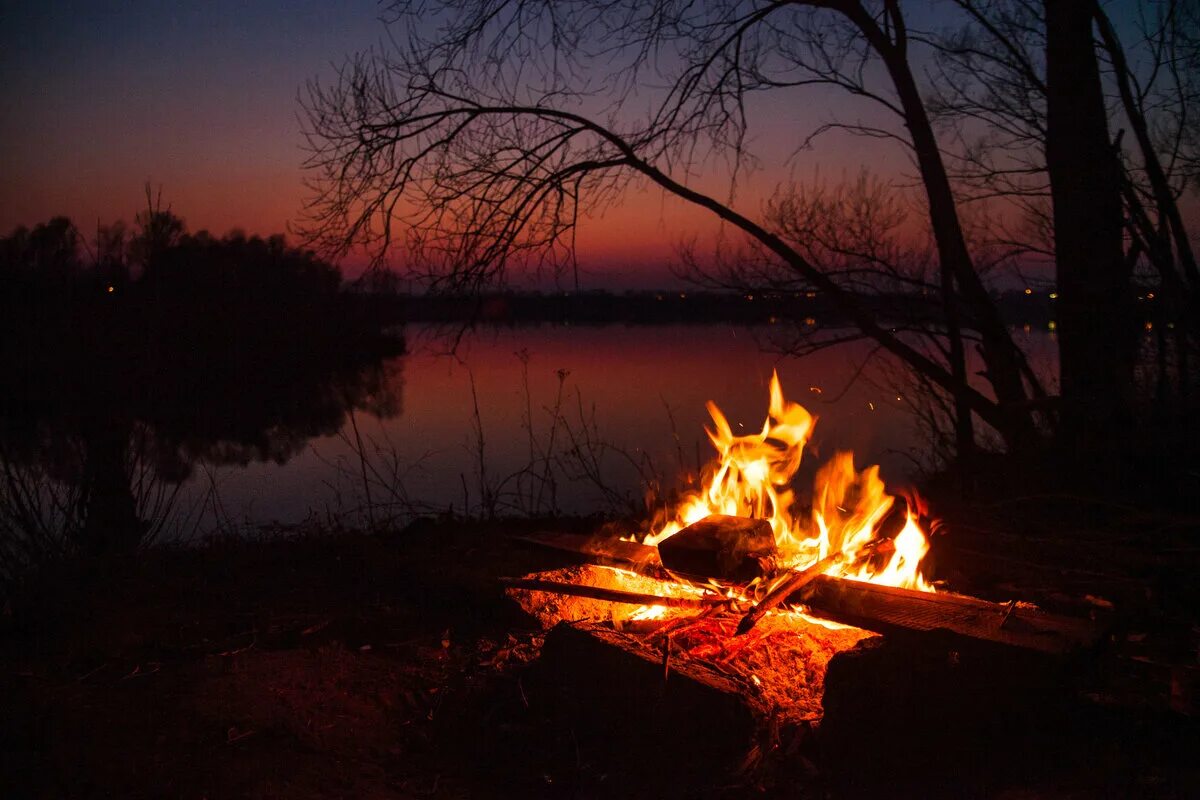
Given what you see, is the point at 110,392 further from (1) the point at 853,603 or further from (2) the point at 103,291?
(1) the point at 853,603

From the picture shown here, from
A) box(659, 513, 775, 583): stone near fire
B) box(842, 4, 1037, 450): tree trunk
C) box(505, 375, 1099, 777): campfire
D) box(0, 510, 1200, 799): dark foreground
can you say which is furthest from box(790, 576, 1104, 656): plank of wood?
box(842, 4, 1037, 450): tree trunk

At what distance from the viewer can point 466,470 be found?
10.8 meters

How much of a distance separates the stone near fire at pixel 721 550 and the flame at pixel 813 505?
13 cm

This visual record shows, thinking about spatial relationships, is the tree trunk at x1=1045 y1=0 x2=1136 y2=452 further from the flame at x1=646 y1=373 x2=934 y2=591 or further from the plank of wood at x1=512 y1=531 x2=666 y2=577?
the plank of wood at x1=512 y1=531 x2=666 y2=577

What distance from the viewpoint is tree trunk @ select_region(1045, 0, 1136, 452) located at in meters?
5.72

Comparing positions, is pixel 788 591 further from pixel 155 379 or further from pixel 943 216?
pixel 155 379

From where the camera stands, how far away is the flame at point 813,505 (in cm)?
372

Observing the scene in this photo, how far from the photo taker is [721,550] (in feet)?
11.7

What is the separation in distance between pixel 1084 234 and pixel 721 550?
3917 millimetres

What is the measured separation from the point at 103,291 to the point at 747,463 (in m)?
5.48

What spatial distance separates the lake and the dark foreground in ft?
5.55

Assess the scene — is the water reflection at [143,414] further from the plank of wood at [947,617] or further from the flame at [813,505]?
the plank of wood at [947,617]

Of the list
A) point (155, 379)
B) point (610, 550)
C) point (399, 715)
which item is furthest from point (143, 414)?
point (399, 715)

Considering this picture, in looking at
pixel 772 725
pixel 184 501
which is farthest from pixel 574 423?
pixel 772 725
